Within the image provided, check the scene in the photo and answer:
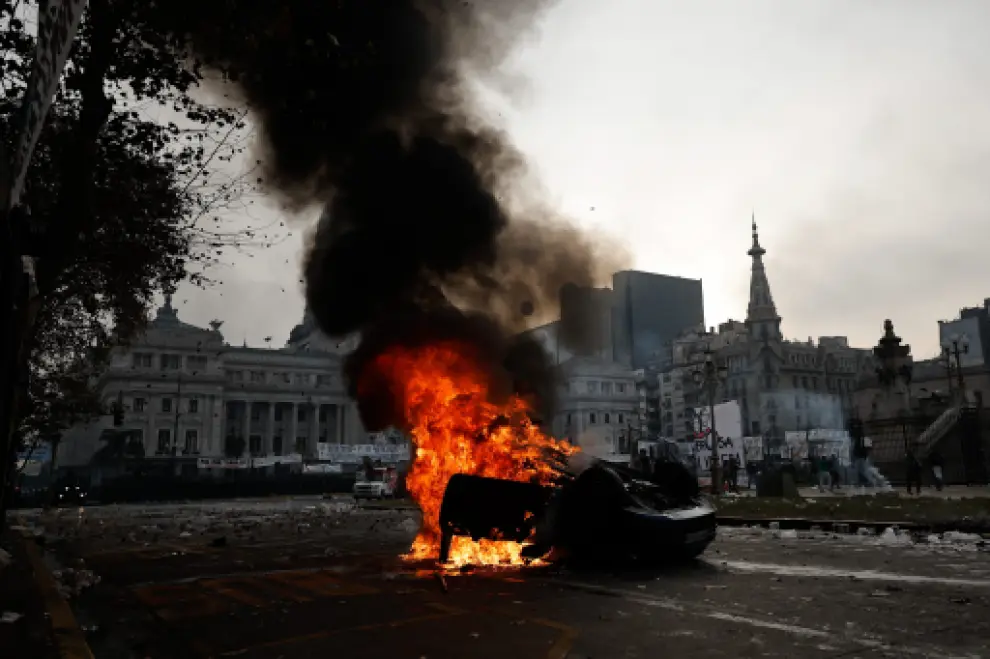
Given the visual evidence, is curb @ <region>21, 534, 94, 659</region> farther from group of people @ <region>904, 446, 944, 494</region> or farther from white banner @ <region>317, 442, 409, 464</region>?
white banner @ <region>317, 442, 409, 464</region>

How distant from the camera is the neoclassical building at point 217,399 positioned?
290ft

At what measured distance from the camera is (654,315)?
6097 inches

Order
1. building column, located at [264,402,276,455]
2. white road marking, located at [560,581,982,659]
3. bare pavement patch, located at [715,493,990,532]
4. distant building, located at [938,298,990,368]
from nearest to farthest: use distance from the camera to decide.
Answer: white road marking, located at [560,581,982,659], bare pavement patch, located at [715,493,990,532], distant building, located at [938,298,990,368], building column, located at [264,402,276,455]

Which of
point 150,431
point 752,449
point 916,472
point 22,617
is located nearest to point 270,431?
point 150,431

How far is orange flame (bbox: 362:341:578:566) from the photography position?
1125cm

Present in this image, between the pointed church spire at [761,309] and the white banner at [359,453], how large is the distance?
7654 centimetres

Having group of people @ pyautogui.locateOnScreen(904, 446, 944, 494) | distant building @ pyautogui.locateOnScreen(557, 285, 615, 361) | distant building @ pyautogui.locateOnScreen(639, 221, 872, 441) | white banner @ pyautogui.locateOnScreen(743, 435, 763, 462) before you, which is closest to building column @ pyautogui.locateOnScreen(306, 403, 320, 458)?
distant building @ pyautogui.locateOnScreen(639, 221, 872, 441)

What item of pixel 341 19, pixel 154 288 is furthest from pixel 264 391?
pixel 341 19

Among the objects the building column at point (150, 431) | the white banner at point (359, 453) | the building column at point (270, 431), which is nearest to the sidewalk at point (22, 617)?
the white banner at point (359, 453)

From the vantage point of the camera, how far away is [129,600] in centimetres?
855

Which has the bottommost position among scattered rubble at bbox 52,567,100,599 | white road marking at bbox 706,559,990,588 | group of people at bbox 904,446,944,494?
Answer: scattered rubble at bbox 52,567,100,599

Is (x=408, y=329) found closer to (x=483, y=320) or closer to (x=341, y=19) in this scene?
(x=483, y=320)

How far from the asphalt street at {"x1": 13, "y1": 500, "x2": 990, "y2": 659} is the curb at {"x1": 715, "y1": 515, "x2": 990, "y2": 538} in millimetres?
1110

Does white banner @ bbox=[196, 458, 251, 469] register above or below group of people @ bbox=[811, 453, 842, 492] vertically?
above
